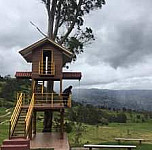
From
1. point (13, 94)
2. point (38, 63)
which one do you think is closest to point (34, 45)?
point (38, 63)

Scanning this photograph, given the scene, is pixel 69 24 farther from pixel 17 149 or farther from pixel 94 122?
pixel 94 122

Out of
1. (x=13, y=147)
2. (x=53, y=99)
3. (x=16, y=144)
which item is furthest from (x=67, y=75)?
(x=13, y=147)

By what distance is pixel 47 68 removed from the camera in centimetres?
2030

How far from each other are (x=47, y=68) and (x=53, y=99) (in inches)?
71.3

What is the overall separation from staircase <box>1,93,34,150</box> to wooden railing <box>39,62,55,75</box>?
1856mm

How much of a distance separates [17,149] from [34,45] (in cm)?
757

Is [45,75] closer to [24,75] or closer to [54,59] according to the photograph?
[54,59]

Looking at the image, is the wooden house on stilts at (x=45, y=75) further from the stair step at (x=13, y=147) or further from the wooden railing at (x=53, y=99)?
the stair step at (x=13, y=147)

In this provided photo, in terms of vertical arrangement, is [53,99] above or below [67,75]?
below

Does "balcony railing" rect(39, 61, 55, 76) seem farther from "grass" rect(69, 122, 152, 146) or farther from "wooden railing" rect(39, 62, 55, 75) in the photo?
"grass" rect(69, 122, 152, 146)

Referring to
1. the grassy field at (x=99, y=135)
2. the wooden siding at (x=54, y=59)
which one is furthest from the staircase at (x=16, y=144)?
the wooden siding at (x=54, y=59)

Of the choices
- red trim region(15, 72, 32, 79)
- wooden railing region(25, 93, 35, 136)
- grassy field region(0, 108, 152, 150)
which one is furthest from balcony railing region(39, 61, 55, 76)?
grassy field region(0, 108, 152, 150)

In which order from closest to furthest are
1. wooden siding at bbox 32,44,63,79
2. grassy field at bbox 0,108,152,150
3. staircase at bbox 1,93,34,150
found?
staircase at bbox 1,93,34,150
wooden siding at bbox 32,44,63,79
grassy field at bbox 0,108,152,150

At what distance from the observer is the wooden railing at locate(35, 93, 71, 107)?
64.6 feet
